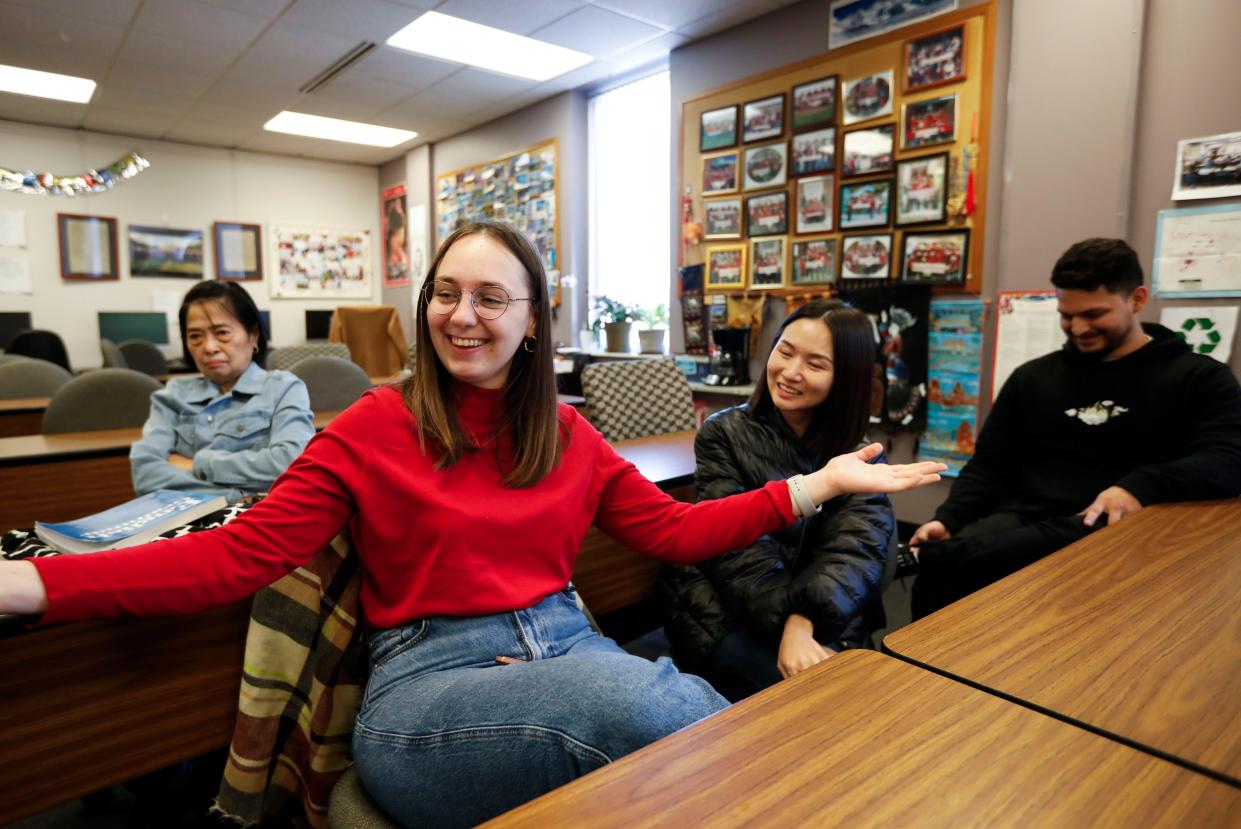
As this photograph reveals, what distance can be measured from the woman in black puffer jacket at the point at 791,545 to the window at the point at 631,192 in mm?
3530

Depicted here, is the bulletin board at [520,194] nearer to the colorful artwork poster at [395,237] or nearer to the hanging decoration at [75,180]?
the colorful artwork poster at [395,237]

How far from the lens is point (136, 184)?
6801 mm

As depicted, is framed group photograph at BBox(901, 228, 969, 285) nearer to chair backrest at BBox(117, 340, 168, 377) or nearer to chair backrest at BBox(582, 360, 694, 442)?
chair backrest at BBox(582, 360, 694, 442)

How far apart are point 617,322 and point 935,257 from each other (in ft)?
7.27

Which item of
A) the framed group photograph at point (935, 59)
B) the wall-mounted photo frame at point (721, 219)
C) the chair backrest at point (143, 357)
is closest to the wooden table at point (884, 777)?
the framed group photograph at point (935, 59)

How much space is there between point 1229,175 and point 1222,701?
9.02 ft

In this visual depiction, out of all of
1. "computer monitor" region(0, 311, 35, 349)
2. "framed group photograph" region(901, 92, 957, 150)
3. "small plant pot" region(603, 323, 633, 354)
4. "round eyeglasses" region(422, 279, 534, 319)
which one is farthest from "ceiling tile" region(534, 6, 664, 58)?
"computer monitor" region(0, 311, 35, 349)

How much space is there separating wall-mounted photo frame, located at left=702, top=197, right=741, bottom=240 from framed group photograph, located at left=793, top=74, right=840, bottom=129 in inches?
23.3

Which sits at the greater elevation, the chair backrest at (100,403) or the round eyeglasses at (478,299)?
the round eyeglasses at (478,299)

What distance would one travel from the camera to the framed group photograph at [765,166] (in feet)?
13.4

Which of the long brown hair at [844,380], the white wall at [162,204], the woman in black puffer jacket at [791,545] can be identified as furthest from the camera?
the white wall at [162,204]

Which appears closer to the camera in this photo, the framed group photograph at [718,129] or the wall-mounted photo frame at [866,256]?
the wall-mounted photo frame at [866,256]

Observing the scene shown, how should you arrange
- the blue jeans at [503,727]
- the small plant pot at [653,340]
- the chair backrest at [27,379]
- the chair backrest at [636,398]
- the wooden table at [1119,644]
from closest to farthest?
the wooden table at [1119,644] < the blue jeans at [503,727] < the chair backrest at [636,398] < the chair backrest at [27,379] < the small plant pot at [653,340]

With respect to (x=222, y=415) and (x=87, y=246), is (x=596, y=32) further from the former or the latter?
(x=87, y=246)
